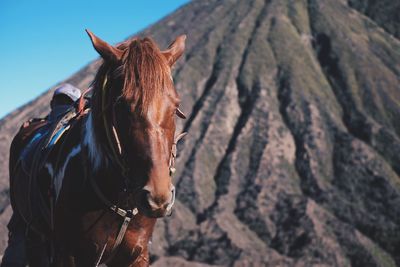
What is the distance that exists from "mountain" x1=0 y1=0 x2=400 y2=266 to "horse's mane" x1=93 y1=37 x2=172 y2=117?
27237 mm

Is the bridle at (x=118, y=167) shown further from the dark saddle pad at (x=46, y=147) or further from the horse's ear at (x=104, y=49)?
the dark saddle pad at (x=46, y=147)

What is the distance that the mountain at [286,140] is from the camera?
3231cm

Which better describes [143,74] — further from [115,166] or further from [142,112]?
[115,166]

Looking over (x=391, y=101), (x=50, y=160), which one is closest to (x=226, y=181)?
(x=391, y=101)

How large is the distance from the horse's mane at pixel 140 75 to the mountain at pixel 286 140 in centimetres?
2724

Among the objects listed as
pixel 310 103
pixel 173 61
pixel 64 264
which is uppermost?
pixel 173 61

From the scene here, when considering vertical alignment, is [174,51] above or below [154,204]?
above

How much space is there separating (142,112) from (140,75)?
0.92 ft

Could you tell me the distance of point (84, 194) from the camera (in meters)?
3.56

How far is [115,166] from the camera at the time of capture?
3.40m

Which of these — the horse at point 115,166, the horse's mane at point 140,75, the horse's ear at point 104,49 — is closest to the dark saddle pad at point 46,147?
the horse at point 115,166

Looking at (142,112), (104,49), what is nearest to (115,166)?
(142,112)

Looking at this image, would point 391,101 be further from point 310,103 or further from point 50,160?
point 50,160

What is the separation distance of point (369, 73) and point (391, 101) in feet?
15.4
